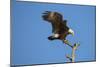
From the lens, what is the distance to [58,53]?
237 cm

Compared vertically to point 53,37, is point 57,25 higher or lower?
higher

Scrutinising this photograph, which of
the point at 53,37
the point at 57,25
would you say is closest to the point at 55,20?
the point at 57,25

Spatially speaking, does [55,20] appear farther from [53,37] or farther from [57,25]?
[53,37]

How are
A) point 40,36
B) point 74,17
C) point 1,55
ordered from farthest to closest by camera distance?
point 74,17
point 40,36
point 1,55

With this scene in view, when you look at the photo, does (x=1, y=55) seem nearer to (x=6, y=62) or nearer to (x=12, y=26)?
(x=6, y=62)

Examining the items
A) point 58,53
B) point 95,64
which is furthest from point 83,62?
point 58,53

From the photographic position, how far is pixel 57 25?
2.37 m

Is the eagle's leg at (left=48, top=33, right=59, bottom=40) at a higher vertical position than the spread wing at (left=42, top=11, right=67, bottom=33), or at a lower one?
lower

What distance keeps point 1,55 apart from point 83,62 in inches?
40.4

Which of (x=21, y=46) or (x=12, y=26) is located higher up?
(x=12, y=26)

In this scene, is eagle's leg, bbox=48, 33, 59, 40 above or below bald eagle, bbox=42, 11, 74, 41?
below

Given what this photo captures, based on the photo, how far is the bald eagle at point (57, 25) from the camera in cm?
233

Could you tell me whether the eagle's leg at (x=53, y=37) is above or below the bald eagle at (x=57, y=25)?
below

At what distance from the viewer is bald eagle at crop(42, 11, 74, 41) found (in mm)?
2326
